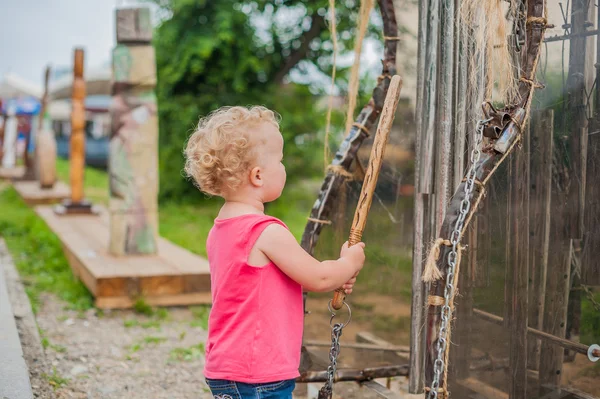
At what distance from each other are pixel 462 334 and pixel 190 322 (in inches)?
109

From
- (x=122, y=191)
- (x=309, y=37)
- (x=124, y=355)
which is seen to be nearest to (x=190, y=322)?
(x=124, y=355)

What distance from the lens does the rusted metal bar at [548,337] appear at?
8.52 ft

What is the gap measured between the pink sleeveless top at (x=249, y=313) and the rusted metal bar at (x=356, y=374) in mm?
985

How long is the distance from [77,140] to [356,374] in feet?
21.0

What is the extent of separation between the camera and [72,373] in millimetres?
3805

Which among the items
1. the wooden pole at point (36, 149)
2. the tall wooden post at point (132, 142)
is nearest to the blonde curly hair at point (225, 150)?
the tall wooden post at point (132, 142)

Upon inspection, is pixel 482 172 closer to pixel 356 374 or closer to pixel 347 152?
pixel 347 152

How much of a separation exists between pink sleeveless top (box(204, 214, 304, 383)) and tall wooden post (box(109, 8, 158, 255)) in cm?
378

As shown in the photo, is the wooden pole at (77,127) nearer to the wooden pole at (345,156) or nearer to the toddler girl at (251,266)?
the wooden pole at (345,156)

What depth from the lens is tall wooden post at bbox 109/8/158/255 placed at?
573 centimetres

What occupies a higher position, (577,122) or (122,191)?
(577,122)

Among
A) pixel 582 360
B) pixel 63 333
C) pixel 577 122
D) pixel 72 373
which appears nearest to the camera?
pixel 577 122

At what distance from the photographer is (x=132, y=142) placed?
225 inches

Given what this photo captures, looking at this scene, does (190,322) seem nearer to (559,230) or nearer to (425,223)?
(425,223)
